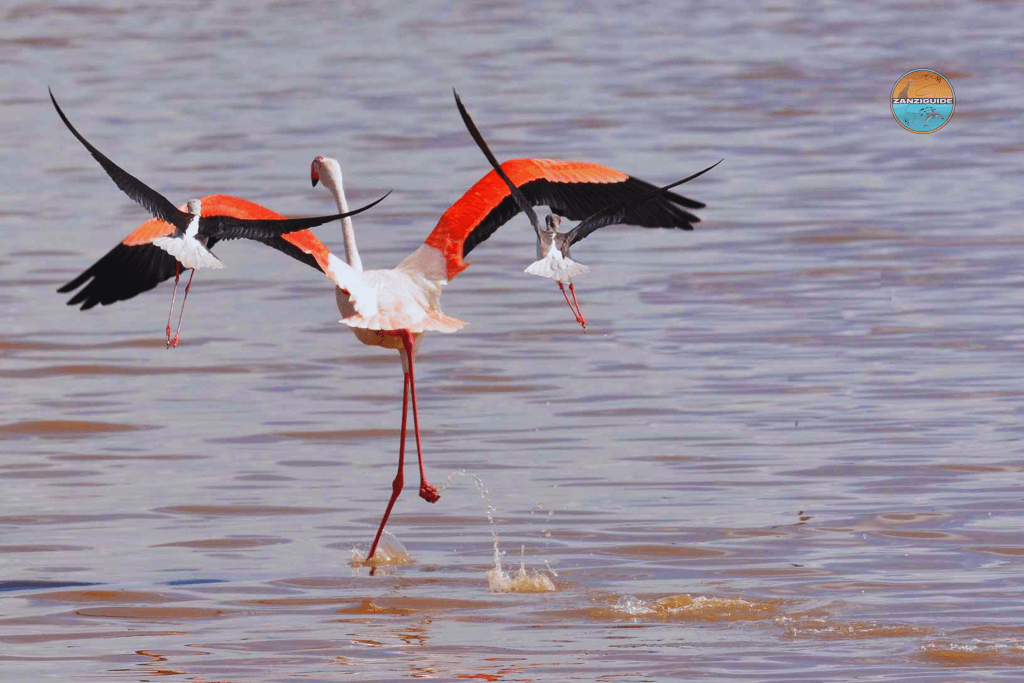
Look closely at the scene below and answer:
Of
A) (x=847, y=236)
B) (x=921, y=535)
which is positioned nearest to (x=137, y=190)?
(x=921, y=535)

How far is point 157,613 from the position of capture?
786 cm

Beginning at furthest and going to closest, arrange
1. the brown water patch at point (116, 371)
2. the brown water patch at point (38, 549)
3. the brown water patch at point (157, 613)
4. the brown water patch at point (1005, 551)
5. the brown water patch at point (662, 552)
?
the brown water patch at point (116, 371) < the brown water patch at point (38, 549) < the brown water patch at point (662, 552) < the brown water patch at point (1005, 551) < the brown water patch at point (157, 613)

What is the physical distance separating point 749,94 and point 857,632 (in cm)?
1912

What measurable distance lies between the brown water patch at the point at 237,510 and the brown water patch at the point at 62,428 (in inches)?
69.2

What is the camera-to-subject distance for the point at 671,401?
11367 mm

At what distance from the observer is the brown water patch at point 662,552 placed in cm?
851

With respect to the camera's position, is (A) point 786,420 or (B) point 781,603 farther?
(A) point 786,420

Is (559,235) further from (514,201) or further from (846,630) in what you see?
(846,630)

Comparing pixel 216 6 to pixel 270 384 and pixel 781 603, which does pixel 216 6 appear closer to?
pixel 270 384

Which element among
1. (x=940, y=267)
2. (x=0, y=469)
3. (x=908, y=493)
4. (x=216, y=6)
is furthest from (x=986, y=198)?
(x=216, y=6)

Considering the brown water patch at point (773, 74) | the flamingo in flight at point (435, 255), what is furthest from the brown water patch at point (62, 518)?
the brown water patch at point (773, 74)

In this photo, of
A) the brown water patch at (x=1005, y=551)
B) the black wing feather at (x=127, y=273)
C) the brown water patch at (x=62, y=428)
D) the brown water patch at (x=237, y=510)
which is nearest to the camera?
the brown water patch at (x=1005, y=551)

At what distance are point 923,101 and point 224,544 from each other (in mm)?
18304

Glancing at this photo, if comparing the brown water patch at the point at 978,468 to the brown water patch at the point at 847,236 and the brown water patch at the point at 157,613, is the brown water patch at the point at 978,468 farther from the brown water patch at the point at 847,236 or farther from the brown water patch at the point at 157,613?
the brown water patch at the point at 847,236
